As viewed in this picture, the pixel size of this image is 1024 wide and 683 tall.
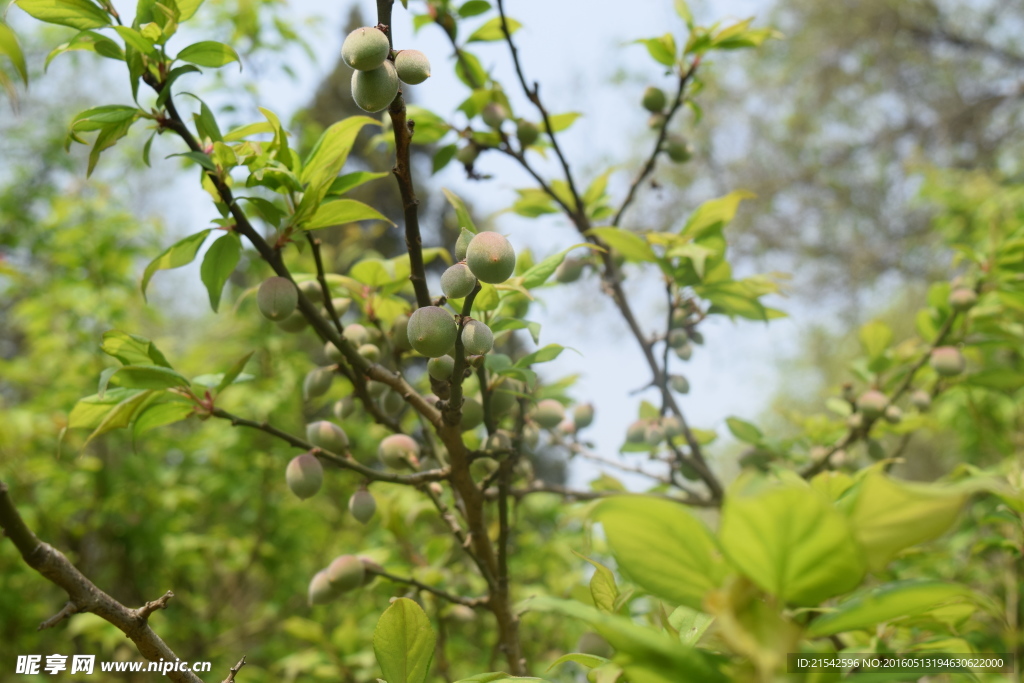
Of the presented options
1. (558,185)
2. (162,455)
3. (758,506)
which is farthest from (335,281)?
(162,455)

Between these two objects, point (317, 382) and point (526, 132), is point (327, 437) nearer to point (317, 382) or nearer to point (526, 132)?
point (317, 382)

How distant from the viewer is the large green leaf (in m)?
0.36

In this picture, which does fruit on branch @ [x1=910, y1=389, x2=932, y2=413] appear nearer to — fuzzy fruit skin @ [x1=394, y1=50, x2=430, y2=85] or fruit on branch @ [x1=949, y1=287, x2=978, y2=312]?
fruit on branch @ [x1=949, y1=287, x2=978, y2=312]

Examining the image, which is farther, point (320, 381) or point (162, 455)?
point (162, 455)

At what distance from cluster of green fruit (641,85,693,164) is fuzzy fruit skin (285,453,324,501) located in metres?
1.02

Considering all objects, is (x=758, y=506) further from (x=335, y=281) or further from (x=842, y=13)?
(x=842, y=13)

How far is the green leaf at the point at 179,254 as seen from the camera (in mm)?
855

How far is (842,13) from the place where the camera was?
8.04m

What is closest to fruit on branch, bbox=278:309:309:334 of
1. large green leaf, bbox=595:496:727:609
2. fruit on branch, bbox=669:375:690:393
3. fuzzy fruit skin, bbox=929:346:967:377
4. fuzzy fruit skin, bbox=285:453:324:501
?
fuzzy fruit skin, bbox=285:453:324:501

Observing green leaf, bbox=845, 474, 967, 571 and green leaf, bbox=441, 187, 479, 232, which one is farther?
green leaf, bbox=441, 187, 479, 232

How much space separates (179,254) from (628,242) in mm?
678

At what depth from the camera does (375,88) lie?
67 centimetres

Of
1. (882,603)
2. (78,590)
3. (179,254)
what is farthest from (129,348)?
(882,603)

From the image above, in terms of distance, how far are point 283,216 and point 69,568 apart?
0.45 meters
